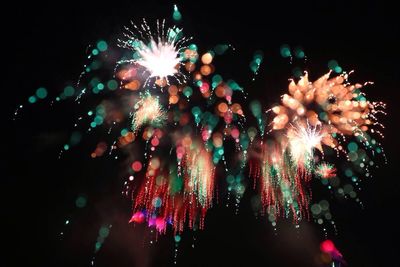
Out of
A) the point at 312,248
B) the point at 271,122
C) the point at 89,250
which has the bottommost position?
A: the point at 89,250

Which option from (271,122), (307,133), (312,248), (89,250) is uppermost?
(271,122)

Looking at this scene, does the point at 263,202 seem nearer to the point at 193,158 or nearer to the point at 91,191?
the point at 193,158

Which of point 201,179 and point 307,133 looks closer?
point 307,133

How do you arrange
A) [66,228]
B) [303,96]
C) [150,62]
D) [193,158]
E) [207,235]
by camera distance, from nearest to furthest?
1. [150,62]
2. [303,96]
3. [193,158]
4. [66,228]
5. [207,235]

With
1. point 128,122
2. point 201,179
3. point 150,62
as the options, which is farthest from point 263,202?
point 150,62

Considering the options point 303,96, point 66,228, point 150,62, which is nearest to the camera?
point 150,62

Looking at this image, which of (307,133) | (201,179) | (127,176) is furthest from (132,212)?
(307,133)

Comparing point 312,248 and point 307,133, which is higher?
point 307,133

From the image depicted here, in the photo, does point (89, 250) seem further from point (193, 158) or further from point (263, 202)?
point (263, 202)

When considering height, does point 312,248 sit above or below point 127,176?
below
